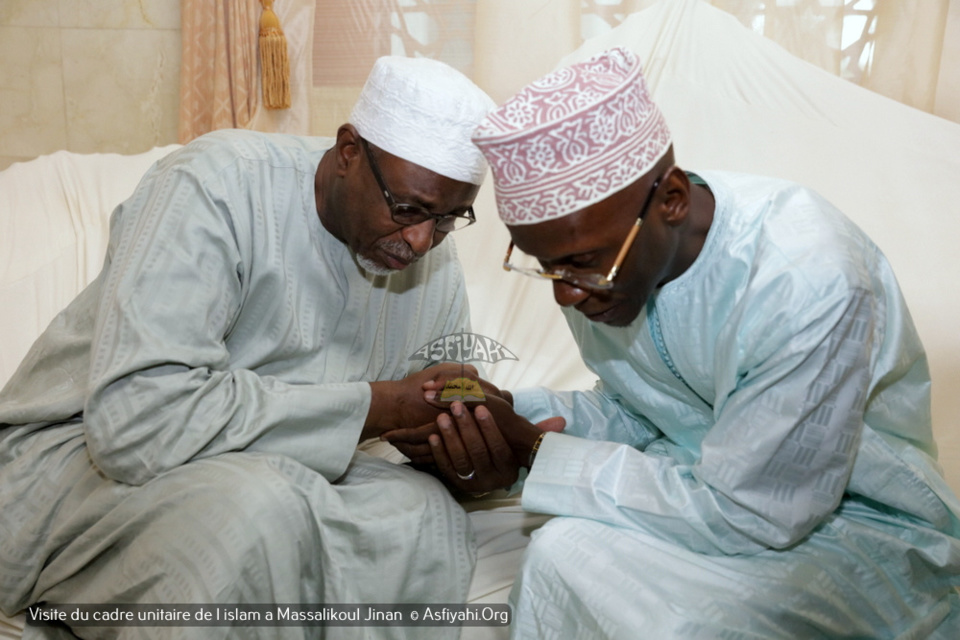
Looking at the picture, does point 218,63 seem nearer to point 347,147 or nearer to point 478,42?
point 478,42

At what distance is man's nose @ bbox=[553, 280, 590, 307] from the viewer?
150 centimetres

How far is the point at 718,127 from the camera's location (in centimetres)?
317

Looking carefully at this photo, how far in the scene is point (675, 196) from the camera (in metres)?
1.50

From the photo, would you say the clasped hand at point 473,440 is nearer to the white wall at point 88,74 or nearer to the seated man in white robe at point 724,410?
the seated man in white robe at point 724,410

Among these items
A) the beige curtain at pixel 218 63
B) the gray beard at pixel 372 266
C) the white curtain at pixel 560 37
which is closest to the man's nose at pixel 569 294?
the gray beard at pixel 372 266

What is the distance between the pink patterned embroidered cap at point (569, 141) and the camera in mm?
1396

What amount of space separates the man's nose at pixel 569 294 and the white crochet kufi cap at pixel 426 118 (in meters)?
0.44

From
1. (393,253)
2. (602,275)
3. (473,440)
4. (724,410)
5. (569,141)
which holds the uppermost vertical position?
(569,141)

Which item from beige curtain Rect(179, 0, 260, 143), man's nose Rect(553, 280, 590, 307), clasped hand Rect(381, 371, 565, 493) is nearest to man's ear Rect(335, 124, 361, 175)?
clasped hand Rect(381, 371, 565, 493)

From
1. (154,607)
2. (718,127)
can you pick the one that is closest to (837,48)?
(718,127)

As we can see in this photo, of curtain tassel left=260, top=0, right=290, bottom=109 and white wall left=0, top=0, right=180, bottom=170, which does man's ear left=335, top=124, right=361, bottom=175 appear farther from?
white wall left=0, top=0, right=180, bottom=170

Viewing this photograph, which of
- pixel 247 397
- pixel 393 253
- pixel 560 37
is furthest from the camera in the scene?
pixel 560 37

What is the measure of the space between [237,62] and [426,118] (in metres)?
2.88

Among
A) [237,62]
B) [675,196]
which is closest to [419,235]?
[675,196]
